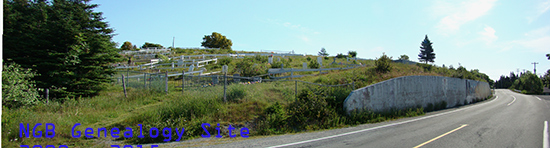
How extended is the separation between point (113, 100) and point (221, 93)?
5805 mm

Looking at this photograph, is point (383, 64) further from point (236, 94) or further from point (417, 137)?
point (236, 94)

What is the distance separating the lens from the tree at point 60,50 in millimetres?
12852

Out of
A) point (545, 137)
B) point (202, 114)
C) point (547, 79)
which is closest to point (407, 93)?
point (545, 137)

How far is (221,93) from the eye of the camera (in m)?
10.8

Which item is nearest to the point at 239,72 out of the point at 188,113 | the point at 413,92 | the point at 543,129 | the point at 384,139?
the point at 188,113

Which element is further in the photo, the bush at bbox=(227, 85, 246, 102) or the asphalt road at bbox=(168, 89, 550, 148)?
the bush at bbox=(227, 85, 246, 102)

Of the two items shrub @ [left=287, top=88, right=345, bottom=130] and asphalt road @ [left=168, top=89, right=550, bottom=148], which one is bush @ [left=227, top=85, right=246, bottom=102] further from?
asphalt road @ [left=168, top=89, right=550, bottom=148]

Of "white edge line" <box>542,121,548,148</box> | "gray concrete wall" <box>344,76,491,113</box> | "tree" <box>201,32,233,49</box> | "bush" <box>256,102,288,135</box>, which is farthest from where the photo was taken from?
"tree" <box>201,32,233,49</box>

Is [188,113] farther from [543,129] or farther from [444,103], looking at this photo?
[444,103]

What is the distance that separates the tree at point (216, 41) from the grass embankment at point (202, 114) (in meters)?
59.9

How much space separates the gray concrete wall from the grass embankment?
0.53m

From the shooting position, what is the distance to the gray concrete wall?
12.1 m


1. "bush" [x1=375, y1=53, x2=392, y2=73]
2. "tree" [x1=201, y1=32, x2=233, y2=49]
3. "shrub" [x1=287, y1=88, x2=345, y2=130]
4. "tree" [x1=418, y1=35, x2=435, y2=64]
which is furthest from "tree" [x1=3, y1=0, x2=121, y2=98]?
"tree" [x1=418, y1=35, x2=435, y2=64]

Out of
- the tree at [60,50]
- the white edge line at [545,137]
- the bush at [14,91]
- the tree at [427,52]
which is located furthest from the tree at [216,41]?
the white edge line at [545,137]
